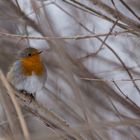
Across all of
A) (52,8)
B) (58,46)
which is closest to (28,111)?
(58,46)

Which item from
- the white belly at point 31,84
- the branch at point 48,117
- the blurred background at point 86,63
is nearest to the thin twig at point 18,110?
the branch at point 48,117

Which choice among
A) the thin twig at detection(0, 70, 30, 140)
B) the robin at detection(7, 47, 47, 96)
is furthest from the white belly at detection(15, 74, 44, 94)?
the thin twig at detection(0, 70, 30, 140)

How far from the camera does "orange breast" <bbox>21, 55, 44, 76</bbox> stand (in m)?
3.19

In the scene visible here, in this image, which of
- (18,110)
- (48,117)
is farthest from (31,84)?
(18,110)

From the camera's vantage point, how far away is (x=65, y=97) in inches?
121

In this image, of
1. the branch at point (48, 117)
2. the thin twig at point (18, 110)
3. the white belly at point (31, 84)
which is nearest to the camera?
the thin twig at point (18, 110)

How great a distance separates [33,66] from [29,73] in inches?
2.6

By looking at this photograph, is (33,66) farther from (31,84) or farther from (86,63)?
(86,63)

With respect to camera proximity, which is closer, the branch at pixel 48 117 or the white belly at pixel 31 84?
the branch at pixel 48 117

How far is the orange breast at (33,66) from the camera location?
3189mm

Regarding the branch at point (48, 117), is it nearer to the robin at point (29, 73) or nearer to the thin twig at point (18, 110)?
the thin twig at point (18, 110)

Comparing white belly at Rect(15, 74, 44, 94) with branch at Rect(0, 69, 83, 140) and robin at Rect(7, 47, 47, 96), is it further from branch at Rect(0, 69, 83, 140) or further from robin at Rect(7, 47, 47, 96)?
branch at Rect(0, 69, 83, 140)

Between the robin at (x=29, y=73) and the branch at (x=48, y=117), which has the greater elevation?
the robin at (x=29, y=73)

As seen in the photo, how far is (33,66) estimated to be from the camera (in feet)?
10.4
